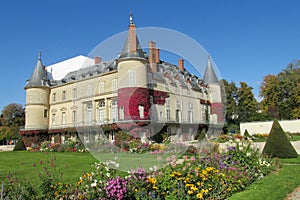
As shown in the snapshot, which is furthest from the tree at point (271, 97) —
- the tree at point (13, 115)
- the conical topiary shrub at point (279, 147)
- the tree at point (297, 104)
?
the tree at point (13, 115)

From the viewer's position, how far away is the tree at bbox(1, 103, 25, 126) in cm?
4624

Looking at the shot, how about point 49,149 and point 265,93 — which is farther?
point 265,93

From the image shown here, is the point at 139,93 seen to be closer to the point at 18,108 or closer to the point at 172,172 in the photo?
the point at 172,172

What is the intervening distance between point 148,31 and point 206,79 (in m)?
1.70

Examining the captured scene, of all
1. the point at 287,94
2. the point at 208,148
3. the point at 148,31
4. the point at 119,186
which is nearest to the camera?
the point at 119,186

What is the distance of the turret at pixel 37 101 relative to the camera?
28.5 metres

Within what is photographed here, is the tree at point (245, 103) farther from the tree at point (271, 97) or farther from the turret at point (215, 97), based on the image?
the turret at point (215, 97)

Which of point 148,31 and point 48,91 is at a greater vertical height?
point 48,91

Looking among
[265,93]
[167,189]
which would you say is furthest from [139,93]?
[265,93]

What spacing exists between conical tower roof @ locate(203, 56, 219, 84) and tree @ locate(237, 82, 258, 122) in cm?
3237

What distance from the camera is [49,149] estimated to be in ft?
71.4

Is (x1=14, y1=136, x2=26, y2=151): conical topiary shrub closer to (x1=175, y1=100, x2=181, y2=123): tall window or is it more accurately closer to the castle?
the castle

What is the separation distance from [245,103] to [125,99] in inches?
1008

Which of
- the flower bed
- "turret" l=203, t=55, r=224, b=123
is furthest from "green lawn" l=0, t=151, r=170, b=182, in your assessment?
"turret" l=203, t=55, r=224, b=123
